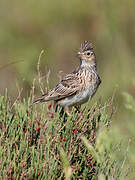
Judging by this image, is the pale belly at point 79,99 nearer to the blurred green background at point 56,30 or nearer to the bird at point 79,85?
the bird at point 79,85

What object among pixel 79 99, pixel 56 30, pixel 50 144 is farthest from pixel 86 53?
pixel 56 30

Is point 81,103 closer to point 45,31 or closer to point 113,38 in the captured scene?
point 113,38

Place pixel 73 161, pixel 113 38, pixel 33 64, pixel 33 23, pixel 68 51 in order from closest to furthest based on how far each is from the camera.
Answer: pixel 73 161
pixel 113 38
pixel 33 64
pixel 68 51
pixel 33 23

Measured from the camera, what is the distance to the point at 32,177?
470cm

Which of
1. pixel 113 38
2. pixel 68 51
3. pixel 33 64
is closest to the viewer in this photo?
pixel 113 38

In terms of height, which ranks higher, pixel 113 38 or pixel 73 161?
pixel 113 38

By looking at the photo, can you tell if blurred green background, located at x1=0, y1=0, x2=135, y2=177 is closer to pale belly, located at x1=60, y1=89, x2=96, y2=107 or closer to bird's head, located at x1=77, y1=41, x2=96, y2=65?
bird's head, located at x1=77, y1=41, x2=96, y2=65

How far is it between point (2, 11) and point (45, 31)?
108 cm

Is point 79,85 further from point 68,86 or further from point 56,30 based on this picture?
point 56,30

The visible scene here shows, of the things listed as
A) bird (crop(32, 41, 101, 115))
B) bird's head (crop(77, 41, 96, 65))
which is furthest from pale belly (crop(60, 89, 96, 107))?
bird's head (crop(77, 41, 96, 65))

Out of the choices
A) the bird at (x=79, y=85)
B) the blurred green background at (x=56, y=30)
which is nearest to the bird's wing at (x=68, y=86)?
the bird at (x=79, y=85)

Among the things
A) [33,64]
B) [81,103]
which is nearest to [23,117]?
[81,103]

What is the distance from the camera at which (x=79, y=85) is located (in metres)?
6.62

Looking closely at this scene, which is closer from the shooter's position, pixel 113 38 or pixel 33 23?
pixel 113 38
